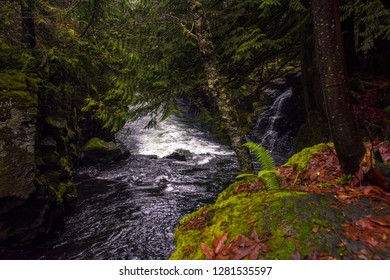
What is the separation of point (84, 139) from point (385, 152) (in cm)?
1493

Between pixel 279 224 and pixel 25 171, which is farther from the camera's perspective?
pixel 25 171

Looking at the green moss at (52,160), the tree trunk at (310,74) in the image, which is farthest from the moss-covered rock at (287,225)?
the green moss at (52,160)

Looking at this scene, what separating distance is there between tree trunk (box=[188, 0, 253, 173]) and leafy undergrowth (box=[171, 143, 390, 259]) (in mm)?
3371

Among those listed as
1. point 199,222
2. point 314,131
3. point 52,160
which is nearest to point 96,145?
point 52,160

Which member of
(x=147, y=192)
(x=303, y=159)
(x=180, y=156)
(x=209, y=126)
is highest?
(x=209, y=126)

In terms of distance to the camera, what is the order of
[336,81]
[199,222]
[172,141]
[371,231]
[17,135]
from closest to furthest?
[371,231], [336,81], [199,222], [17,135], [172,141]

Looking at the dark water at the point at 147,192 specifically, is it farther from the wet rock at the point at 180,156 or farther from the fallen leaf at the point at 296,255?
the fallen leaf at the point at 296,255

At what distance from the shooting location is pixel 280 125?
637 inches

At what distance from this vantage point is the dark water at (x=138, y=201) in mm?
7316

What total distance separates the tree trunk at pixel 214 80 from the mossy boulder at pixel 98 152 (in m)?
9.88

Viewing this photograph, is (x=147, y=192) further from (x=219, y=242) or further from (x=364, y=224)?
(x=364, y=224)

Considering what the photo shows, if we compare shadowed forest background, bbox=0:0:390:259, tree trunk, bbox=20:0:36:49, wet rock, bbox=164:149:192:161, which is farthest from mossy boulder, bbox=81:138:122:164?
tree trunk, bbox=20:0:36:49

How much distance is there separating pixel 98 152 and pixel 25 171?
813 cm

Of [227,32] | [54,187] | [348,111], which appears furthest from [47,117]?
[348,111]
